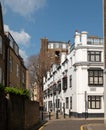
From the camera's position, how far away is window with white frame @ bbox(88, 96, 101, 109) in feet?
157

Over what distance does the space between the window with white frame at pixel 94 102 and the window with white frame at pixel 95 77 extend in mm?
2059

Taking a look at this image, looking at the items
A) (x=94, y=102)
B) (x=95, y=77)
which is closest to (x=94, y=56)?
(x=95, y=77)

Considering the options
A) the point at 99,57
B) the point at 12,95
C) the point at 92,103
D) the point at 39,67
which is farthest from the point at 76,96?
the point at 39,67

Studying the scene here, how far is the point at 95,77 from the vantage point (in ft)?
159

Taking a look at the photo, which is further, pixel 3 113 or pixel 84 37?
pixel 84 37

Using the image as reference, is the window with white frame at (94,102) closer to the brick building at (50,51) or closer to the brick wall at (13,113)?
the brick wall at (13,113)

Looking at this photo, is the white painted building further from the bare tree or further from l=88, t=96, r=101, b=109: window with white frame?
the bare tree

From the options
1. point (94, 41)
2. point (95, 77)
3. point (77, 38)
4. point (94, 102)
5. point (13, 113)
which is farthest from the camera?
point (94, 41)

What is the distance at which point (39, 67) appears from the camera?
9388 cm

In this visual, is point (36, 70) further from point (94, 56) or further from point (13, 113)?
point (13, 113)

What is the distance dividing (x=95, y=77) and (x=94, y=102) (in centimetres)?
343

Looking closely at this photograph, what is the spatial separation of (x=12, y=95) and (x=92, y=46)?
1238 inches

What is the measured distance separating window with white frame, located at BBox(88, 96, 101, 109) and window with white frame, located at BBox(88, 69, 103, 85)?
206 centimetres

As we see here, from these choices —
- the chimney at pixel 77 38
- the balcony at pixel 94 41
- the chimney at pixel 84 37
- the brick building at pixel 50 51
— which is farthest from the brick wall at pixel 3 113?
the brick building at pixel 50 51
